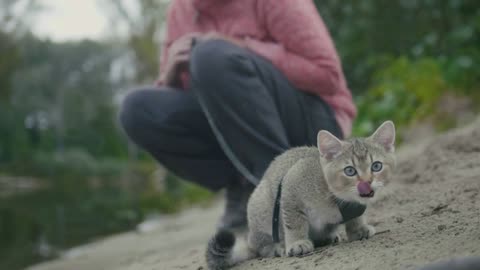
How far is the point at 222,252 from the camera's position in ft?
7.30

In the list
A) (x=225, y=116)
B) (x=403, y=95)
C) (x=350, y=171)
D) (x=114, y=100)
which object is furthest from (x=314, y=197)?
(x=114, y=100)

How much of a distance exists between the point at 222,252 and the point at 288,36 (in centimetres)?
104

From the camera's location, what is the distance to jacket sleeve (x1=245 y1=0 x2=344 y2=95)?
2799 millimetres

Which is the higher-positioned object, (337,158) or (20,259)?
(337,158)

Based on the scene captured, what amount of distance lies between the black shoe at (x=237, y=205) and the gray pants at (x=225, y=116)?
8 cm

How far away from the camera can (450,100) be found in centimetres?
523

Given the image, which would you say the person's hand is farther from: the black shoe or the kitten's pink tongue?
the kitten's pink tongue

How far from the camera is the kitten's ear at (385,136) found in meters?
2.06

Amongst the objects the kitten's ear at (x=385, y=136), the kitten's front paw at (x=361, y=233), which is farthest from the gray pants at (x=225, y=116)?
the kitten's ear at (x=385, y=136)

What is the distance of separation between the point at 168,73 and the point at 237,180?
612mm

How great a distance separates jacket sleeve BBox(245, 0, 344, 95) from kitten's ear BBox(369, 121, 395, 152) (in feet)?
2.56

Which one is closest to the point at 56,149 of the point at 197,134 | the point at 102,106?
the point at 102,106

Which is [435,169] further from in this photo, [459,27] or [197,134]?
[459,27]

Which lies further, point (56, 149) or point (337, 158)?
point (56, 149)
